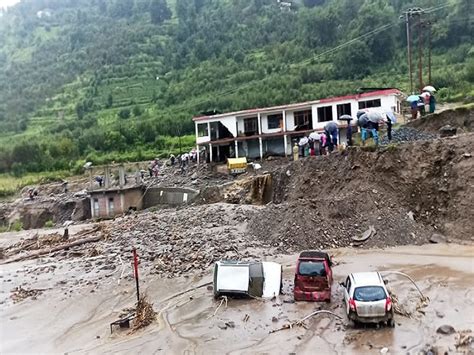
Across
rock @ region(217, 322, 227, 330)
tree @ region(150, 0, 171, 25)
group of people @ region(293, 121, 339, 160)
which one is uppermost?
tree @ region(150, 0, 171, 25)

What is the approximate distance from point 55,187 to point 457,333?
62.6 m

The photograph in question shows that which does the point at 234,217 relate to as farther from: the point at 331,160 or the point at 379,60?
the point at 379,60

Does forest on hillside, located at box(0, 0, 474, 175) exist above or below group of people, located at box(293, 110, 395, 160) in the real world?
above

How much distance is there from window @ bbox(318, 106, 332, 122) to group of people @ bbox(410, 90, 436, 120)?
32.7 ft

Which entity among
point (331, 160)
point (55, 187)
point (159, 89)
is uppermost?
point (159, 89)

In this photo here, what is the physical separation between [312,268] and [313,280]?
1.39 feet

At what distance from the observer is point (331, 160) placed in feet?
111

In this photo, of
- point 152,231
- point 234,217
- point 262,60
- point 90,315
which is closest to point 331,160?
point 234,217

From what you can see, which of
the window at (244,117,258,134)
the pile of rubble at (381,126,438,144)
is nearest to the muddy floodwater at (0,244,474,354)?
the pile of rubble at (381,126,438,144)

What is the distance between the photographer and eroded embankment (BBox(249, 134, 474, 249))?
A: 1074 inches

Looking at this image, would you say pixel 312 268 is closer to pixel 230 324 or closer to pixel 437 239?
pixel 230 324

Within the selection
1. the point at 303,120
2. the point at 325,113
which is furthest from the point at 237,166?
the point at 325,113

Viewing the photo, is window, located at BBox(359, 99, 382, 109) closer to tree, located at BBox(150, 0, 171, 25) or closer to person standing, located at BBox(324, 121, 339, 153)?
person standing, located at BBox(324, 121, 339, 153)

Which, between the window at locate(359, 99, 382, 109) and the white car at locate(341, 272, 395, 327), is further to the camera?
the window at locate(359, 99, 382, 109)
